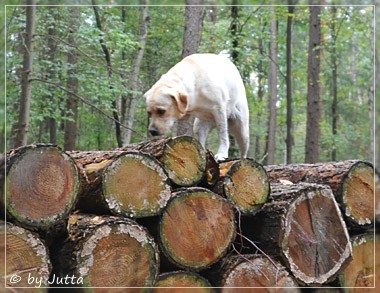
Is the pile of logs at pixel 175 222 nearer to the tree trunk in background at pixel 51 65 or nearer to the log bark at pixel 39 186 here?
the log bark at pixel 39 186

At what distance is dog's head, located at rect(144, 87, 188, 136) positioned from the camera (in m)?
3.12

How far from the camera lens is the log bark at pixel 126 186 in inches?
90.1

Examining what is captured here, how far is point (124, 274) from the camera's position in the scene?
7.46 feet

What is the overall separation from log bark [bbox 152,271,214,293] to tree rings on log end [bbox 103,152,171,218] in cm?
31

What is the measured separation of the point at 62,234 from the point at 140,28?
243 cm

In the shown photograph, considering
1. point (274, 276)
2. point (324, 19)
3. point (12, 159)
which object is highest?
point (324, 19)

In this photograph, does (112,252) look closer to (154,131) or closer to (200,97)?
(154,131)

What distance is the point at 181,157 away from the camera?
2.51 metres

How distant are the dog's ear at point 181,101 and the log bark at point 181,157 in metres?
0.62

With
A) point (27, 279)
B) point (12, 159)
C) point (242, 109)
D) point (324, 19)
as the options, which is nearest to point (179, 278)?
point (27, 279)

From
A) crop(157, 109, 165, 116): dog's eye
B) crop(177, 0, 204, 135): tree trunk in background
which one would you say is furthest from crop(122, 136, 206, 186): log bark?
crop(177, 0, 204, 135): tree trunk in background

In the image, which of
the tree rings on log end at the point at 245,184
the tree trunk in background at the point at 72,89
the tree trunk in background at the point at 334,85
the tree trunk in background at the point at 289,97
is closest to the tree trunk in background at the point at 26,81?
the tree trunk in background at the point at 72,89

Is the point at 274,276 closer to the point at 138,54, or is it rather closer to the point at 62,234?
A: the point at 62,234

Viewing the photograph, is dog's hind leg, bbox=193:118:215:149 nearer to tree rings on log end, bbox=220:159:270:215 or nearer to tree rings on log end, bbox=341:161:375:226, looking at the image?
tree rings on log end, bbox=220:159:270:215
